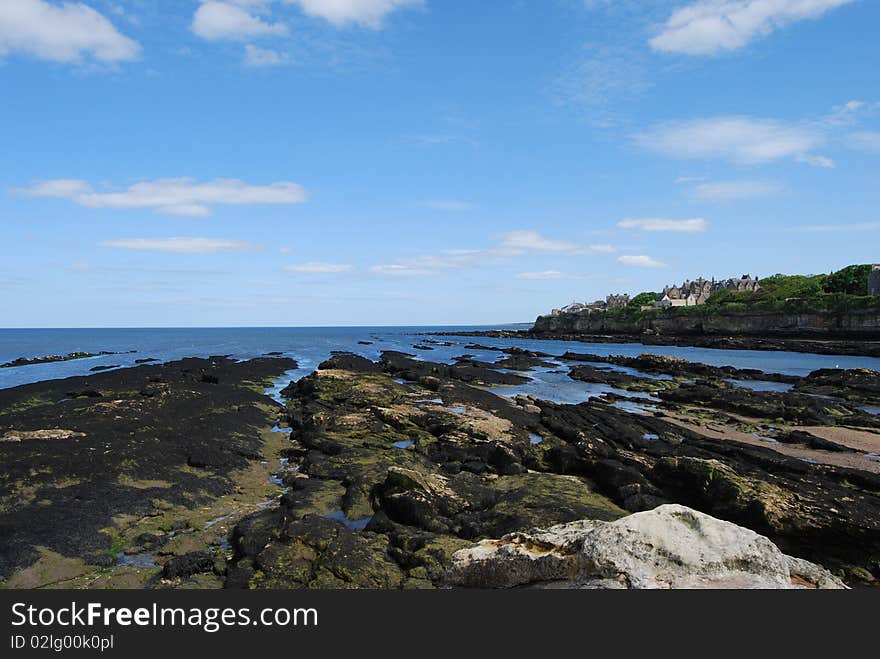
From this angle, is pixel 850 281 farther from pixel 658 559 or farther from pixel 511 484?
pixel 658 559

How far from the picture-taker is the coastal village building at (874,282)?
107 m

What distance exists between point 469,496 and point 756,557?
29.6 ft

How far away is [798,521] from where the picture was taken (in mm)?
12508

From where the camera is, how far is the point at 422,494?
45.4 ft

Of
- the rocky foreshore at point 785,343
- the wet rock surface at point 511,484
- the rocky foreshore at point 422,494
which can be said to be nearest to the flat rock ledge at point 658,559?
the rocky foreshore at point 422,494

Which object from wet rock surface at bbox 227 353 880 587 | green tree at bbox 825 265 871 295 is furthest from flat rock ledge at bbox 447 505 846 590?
green tree at bbox 825 265 871 295

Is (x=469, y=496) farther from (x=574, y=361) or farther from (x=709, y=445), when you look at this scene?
(x=574, y=361)

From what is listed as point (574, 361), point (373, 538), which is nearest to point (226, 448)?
point (373, 538)

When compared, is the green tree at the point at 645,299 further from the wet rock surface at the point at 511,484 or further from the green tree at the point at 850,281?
the wet rock surface at the point at 511,484

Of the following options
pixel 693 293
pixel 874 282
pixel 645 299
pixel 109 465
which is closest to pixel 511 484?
pixel 109 465

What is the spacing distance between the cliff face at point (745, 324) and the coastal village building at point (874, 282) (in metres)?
16.9

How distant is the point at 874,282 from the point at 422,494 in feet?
453

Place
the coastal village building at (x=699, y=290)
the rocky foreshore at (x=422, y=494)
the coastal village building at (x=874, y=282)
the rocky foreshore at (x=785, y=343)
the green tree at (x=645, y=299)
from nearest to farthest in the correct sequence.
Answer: the rocky foreshore at (x=422, y=494) → the rocky foreshore at (x=785, y=343) → the coastal village building at (x=874, y=282) → the coastal village building at (x=699, y=290) → the green tree at (x=645, y=299)

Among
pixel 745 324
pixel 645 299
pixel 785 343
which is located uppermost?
pixel 645 299
